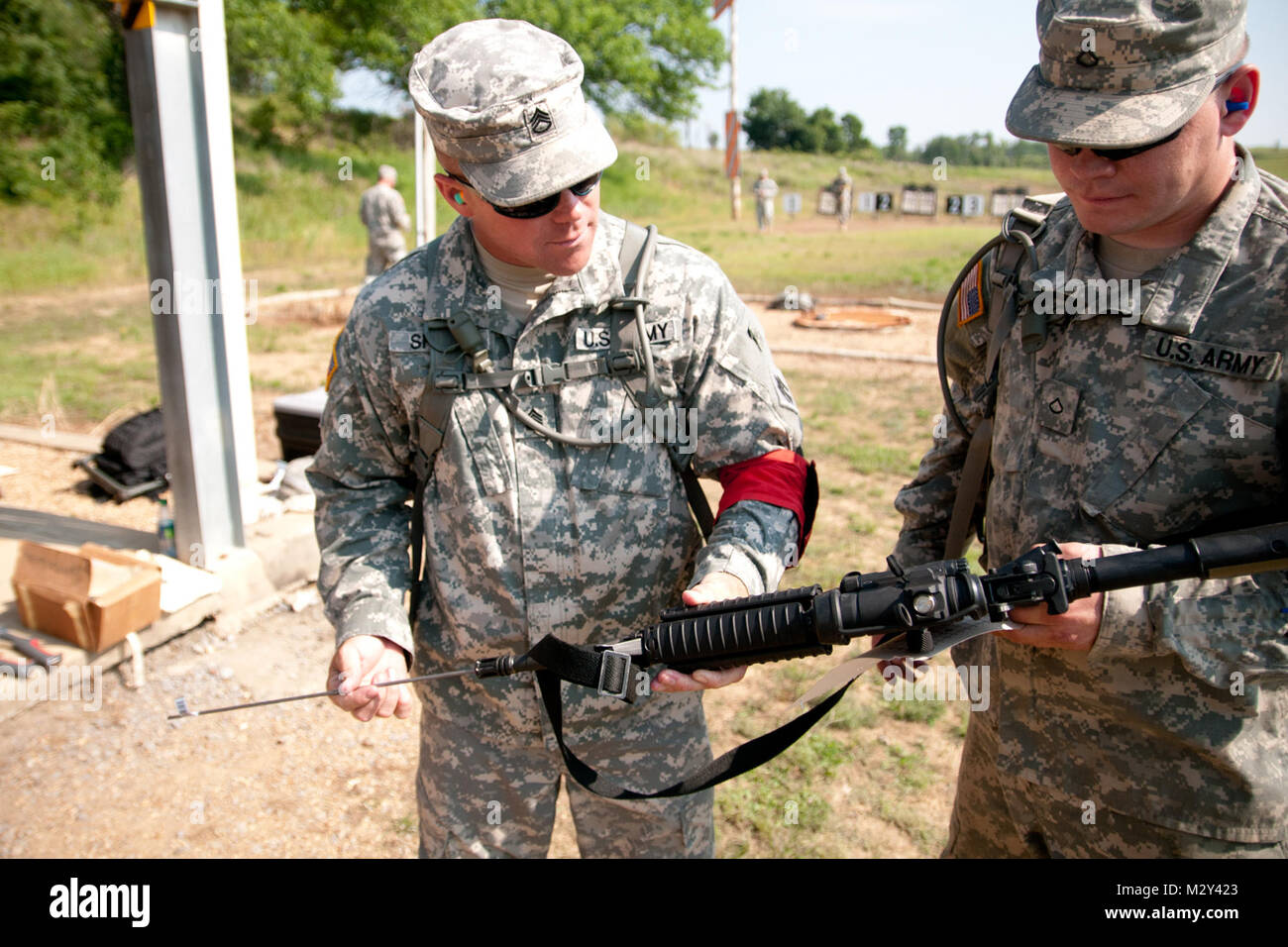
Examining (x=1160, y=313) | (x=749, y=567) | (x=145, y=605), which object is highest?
(x=1160, y=313)

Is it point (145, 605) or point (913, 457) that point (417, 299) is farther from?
point (913, 457)

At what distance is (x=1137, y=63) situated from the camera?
62.4 inches

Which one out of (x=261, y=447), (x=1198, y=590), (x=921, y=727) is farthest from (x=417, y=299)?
(x=261, y=447)

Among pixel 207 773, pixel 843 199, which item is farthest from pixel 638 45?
pixel 207 773

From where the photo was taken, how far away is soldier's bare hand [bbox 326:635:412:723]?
6.37ft

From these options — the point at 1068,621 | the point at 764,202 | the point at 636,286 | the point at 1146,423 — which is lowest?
the point at 1068,621

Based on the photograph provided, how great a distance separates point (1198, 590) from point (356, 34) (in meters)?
34.7

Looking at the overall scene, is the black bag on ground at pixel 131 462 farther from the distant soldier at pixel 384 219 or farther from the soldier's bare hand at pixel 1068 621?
the distant soldier at pixel 384 219

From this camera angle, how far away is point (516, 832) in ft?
7.38

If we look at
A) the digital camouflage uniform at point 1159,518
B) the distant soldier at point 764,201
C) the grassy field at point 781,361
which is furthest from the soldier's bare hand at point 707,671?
the distant soldier at point 764,201

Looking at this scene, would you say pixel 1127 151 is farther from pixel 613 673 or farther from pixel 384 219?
pixel 384 219

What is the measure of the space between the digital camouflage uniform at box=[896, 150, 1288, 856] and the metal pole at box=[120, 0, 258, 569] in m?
3.91

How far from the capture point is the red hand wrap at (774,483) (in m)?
2.04

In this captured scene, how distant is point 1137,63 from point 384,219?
13660mm
